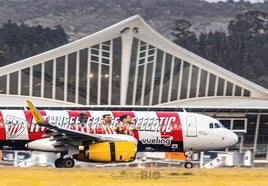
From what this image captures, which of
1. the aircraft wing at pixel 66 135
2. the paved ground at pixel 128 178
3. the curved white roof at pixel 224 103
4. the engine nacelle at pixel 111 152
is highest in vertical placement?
the curved white roof at pixel 224 103

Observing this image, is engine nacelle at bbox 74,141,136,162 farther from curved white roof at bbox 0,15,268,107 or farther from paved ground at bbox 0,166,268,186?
curved white roof at bbox 0,15,268,107

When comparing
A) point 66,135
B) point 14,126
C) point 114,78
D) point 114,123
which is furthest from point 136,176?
point 114,78

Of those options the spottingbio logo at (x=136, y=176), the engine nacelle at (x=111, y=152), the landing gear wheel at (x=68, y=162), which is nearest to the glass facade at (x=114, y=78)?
the landing gear wheel at (x=68, y=162)

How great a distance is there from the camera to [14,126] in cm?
4525

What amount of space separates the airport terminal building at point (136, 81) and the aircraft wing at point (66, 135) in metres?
34.5

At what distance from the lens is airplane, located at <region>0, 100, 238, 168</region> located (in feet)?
146

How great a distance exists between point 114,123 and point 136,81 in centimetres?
3782

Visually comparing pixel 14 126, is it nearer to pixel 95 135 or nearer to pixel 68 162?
pixel 68 162

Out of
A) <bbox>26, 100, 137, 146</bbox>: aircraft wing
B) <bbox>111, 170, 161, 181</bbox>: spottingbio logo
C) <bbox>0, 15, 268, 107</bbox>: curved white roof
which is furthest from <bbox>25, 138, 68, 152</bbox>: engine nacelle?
<bbox>0, 15, 268, 107</bbox>: curved white roof

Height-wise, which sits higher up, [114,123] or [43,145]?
[114,123]

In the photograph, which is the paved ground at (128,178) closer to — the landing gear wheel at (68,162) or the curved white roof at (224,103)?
the landing gear wheel at (68,162)

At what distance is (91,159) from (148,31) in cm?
4068

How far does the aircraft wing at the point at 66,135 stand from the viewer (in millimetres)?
43594

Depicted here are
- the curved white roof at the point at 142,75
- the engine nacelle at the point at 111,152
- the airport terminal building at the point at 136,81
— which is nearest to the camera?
the engine nacelle at the point at 111,152
